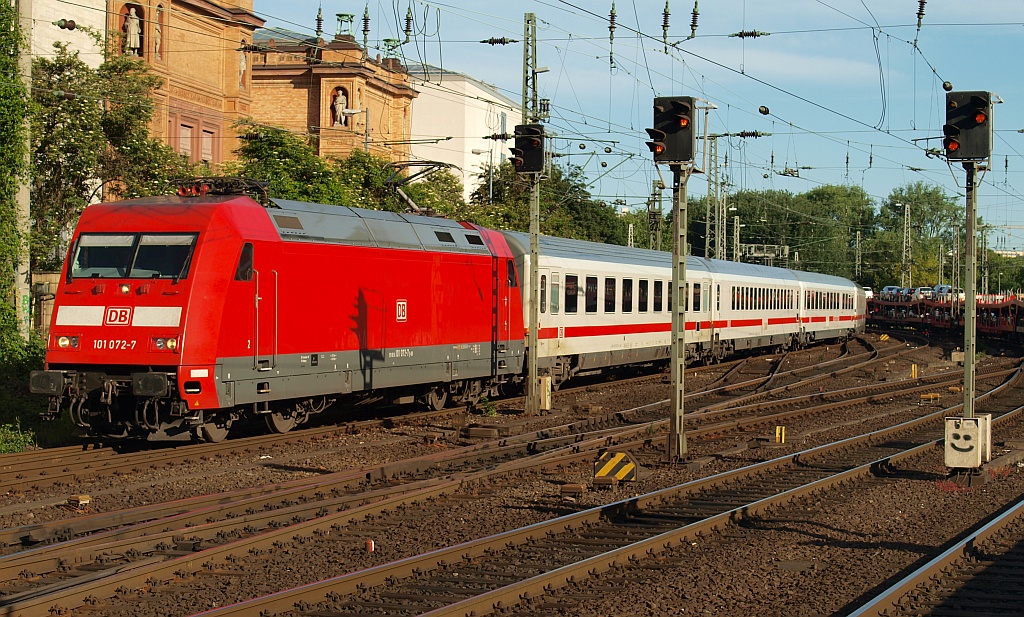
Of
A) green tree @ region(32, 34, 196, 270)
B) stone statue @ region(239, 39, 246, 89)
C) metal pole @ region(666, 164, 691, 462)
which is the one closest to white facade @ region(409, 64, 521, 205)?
stone statue @ region(239, 39, 246, 89)

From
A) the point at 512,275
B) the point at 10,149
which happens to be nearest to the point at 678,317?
the point at 512,275

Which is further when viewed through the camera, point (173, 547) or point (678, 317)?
point (678, 317)

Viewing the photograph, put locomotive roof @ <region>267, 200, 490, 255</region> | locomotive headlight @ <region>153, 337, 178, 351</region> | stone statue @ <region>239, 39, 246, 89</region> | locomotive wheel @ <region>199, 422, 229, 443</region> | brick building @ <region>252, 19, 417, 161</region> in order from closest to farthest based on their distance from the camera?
locomotive headlight @ <region>153, 337, 178, 351</region> → locomotive wheel @ <region>199, 422, 229, 443</region> → locomotive roof @ <region>267, 200, 490, 255</region> → stone statue @ <region>239, 39, 246, 89</region> → brick building @ <region>252, 19, 417, 161</region>

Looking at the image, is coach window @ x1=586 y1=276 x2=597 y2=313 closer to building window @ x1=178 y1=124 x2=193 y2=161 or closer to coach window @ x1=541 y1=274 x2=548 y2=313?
coach window @ x1=541 y1=274 x2=548 y2=313

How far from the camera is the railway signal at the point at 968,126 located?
1379cm

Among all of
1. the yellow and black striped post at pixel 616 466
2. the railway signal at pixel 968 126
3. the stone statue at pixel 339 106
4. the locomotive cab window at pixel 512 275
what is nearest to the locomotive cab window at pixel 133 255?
the yellow and black striped post at pixel 616 466

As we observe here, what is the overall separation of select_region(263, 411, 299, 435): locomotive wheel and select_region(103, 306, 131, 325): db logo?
3.05 metres

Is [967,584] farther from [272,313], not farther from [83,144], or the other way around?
[83,144]

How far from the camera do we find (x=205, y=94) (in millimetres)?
40062

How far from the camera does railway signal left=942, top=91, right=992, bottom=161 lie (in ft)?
45.2

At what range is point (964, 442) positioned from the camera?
13.9 meters

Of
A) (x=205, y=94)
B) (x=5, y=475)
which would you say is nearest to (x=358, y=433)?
(x=5, y=475)

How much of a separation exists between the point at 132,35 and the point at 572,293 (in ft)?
62.8

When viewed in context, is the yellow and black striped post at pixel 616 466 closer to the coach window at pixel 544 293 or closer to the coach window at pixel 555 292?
the coach window at pixel 544 293
